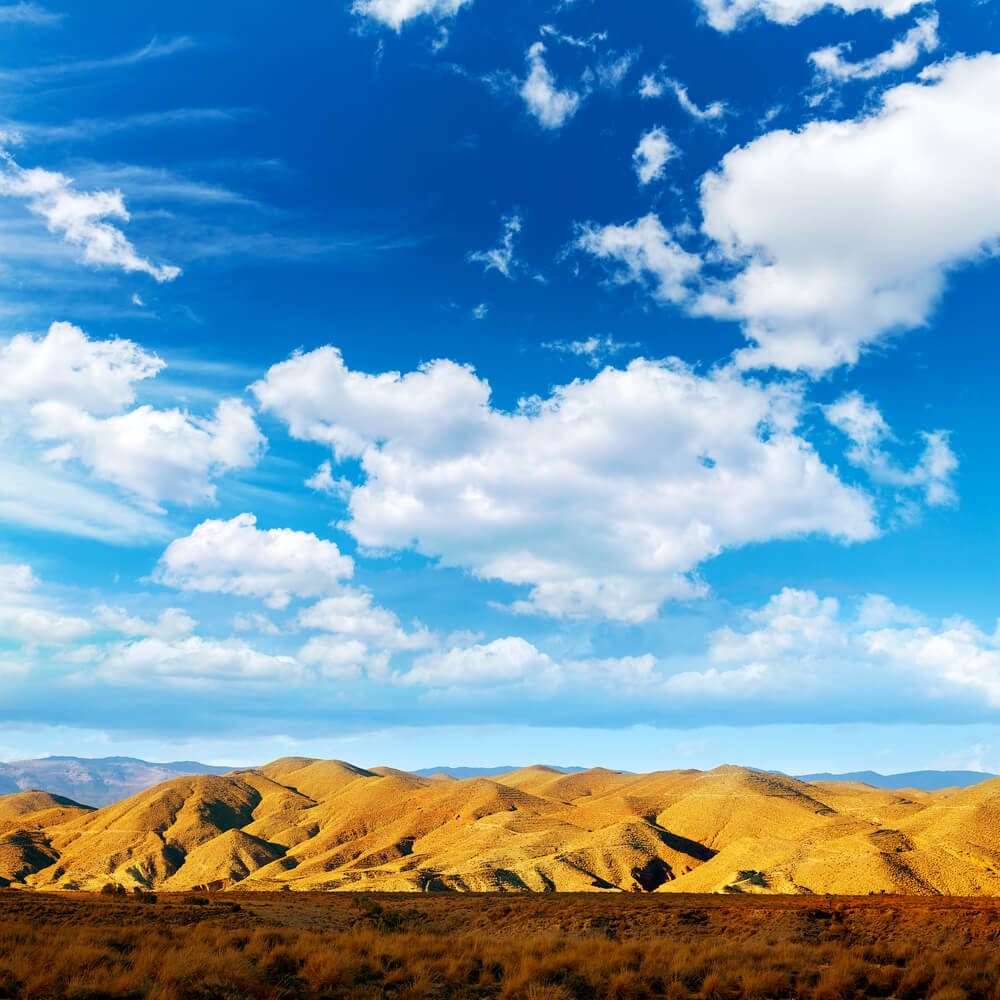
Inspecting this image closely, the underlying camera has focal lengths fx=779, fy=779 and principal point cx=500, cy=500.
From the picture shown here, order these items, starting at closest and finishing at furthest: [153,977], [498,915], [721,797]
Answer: [153,977] → [498,915] → [721,797]

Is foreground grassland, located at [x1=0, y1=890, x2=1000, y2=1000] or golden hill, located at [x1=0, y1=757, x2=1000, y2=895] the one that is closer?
foreground grassland, located at [x1=0, y1=890, x2=1000, y2=1000]

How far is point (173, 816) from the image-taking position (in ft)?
589

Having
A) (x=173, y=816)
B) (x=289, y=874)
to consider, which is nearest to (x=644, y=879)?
(x=289, y=874)

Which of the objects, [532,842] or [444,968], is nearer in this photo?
[444,968]

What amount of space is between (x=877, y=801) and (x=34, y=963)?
180 metres

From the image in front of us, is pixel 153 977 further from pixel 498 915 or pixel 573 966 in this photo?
pixel 498 915

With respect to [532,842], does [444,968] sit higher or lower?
higher

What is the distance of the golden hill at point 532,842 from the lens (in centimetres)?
9050

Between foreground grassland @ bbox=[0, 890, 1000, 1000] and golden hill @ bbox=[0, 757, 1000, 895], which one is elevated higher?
foreground grassland @ bbox=[0, 890, 1000, 1000]

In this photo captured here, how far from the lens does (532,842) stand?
124 metres

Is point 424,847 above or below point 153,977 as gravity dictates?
below

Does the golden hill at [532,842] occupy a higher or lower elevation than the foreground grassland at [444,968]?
lower

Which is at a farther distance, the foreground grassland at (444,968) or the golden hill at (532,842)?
the golden hill at (532,842)

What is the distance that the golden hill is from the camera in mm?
90500
